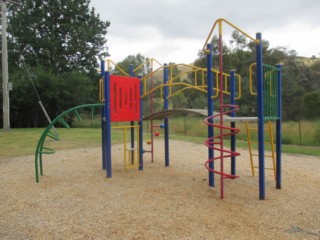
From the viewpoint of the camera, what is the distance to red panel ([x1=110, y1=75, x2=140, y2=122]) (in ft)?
20.6

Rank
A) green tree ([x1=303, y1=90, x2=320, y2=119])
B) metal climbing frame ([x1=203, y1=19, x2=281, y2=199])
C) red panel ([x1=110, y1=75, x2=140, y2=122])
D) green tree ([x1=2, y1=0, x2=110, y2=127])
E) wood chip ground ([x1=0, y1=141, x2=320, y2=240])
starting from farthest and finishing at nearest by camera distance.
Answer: green tree ([x1=2, y1=0, x2=110, y2=127]) → green tree ([x1=303, y1=90, x2=320, y2=119]) → red panel ([x1=110, y1=75, x2=140, y2=122]) → metal climbing frame ([x1=203, y1=19, x2=281, y2=199]) → wood chip ground ([x1=0, y1=141, x2=320, y2=240])

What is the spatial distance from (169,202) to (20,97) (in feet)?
69.5

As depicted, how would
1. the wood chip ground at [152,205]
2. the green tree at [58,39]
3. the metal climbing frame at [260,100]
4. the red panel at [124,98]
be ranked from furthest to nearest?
the green tree at [58,39] → the red panel at [124,98] → the metal climbing frame at [260,100] → the wood chip ground at [152,205]

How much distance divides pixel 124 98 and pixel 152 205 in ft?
9.05

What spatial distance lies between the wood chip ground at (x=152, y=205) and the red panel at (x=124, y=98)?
1.20m

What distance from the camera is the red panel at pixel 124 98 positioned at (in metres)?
6.29

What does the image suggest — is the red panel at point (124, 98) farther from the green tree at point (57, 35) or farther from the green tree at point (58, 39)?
the green tree at point (57, 35)

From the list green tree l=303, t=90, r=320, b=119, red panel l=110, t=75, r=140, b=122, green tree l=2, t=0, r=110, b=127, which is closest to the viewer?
red panel l=110, t=75, r=140, b=122

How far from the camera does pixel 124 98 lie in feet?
21.6

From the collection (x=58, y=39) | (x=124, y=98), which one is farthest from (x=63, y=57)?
(x=124, y=98)

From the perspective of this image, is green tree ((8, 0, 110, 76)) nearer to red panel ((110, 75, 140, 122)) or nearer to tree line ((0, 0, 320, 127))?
tree line ((0, 0, 320, 127))

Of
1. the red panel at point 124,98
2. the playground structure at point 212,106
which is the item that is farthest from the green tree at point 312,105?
the red panel at point 124,98

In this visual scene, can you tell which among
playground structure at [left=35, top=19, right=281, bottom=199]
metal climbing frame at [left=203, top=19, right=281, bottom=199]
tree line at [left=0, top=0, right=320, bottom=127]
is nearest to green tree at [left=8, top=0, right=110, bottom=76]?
tree line at [left=0, top=0, right=320, bottom=127]

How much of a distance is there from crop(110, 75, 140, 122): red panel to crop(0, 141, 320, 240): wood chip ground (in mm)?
1196
